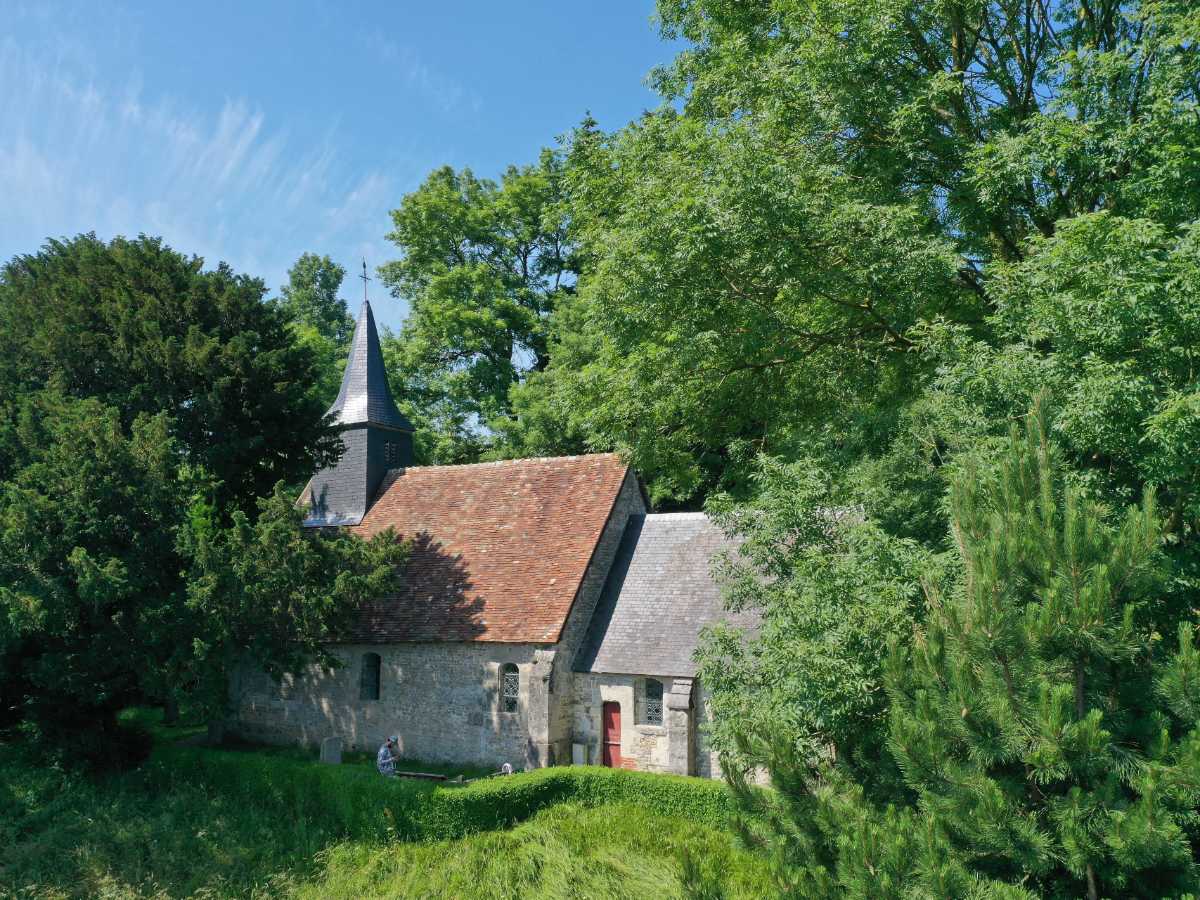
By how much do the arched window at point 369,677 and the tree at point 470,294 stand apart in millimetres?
15045

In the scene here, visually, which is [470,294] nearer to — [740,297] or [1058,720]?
[740,297]

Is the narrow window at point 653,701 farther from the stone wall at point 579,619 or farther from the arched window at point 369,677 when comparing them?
the arched window at point 369,677

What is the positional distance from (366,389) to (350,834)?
1442 cm

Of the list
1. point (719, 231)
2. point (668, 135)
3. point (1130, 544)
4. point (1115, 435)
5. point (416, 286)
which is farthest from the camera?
point (416, 286)

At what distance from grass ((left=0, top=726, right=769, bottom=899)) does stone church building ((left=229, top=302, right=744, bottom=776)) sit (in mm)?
1920

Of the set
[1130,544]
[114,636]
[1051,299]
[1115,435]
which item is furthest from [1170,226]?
[114,636]

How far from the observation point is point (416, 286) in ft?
134

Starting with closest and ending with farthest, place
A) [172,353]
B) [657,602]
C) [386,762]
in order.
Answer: [386,762] → [657,602] → [172,353]

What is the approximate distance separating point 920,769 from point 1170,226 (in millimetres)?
10459

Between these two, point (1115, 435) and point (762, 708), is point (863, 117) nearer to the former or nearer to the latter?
point (1115, 435)

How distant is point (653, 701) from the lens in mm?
20547

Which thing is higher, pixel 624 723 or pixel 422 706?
pixel 422 706

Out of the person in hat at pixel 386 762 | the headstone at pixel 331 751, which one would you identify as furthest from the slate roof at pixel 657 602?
the headstone at pixel 331 751

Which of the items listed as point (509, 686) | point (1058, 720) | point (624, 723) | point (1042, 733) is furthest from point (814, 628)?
point (509, 686)
